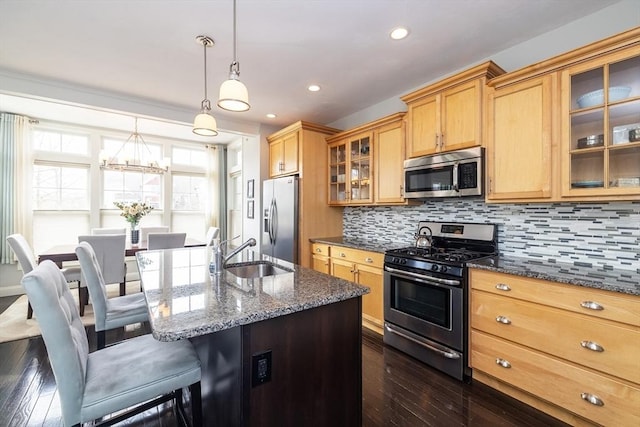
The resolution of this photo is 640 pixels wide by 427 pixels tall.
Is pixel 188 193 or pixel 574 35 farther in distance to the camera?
pixel 188 193

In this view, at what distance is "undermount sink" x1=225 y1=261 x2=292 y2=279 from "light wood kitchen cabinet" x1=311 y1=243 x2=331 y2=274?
5.02 feet

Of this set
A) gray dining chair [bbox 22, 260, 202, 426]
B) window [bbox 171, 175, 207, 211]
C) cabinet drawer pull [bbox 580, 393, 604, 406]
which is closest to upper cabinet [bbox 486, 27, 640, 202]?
cabinet drawer pull [bbox 580, 393, 604, 406]

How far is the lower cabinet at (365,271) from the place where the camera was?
2.99m

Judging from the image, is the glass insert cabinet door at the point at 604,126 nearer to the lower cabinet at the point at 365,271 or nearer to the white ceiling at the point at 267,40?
the white ceiling at the point at 267,40

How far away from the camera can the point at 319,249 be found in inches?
150

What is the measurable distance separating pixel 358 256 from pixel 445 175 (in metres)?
1.25

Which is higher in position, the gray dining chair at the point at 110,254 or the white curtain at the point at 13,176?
the white curtain at the point at 13,176

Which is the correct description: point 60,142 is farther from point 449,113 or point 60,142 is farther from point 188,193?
point 449,113

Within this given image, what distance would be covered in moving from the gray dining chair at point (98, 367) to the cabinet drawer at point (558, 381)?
76.9 inches

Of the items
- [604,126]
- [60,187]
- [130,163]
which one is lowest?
[60,187]

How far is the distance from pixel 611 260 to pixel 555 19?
71.2 inches

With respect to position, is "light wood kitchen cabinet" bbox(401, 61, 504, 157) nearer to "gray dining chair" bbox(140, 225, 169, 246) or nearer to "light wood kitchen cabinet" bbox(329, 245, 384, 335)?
"light wood kitchen cabinet" bbox(329, 245, 384, 335)

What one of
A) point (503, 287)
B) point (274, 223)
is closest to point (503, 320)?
point (503, 287)

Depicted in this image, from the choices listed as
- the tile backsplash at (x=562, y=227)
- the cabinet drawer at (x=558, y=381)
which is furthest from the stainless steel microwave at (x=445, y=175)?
the cabinet drawer at (x=558, y=381)
